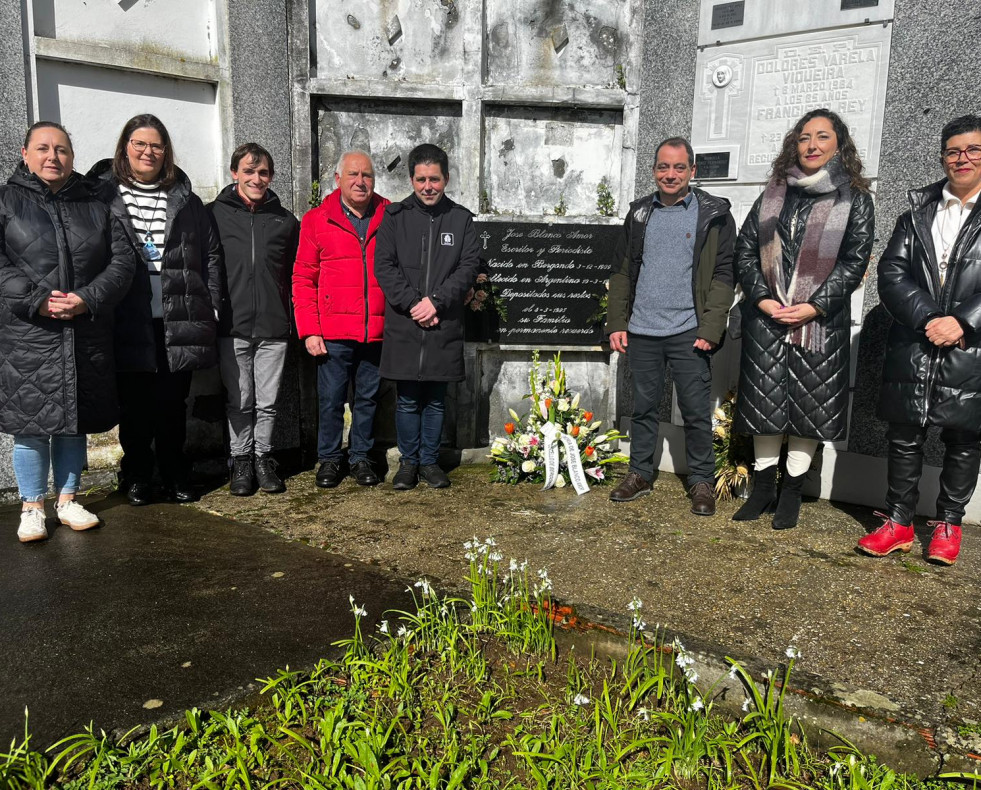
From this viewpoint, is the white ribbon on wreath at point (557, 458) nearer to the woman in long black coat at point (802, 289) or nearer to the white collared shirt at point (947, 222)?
the woman in long black coat at point (802, 289)

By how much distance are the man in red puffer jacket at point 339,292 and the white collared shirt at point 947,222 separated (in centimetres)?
285

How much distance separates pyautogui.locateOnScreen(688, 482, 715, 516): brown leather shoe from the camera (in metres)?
4.29

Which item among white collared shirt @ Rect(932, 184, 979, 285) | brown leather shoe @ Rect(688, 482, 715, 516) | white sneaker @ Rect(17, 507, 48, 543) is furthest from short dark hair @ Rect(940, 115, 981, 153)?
white sneaker @ Rect(17, 507, 48, 543)

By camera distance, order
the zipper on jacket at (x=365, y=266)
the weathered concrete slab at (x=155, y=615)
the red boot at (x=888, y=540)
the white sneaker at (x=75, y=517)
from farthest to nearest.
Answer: the zipper on jacket at (x=365, y=266), the white sneaker at (x=75, y=517), the red boot at (x=888, y=540), the weathered concrete slab at (x=155, y=615)

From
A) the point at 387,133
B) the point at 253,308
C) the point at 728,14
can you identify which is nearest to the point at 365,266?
the point at 253,308

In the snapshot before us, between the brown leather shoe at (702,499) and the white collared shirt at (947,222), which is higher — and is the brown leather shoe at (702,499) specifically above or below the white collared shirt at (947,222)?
below

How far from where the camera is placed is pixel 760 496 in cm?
421

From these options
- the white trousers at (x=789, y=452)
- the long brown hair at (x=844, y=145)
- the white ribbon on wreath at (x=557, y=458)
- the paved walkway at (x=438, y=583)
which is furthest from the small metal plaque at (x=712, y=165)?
the paved walkway at (x=438, y=583)

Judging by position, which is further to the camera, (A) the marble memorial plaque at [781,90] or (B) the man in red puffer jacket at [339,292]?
(B) the man in red puffer jacket at [339,292]

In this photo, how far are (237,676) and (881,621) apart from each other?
2.23 m

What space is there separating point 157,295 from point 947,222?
3761mm

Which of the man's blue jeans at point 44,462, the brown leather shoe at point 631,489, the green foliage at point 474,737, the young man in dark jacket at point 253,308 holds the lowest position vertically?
the brown leather shoe at point 631,489

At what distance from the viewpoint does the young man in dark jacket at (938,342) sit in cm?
345

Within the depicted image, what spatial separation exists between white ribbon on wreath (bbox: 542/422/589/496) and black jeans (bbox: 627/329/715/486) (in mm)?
372
